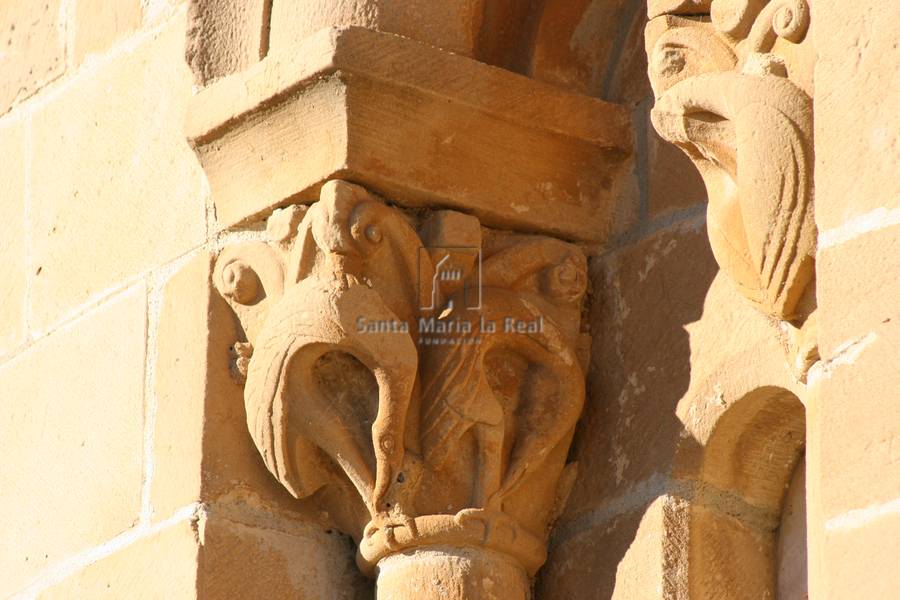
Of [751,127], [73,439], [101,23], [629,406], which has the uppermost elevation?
[751,127]

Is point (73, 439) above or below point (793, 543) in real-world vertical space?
below

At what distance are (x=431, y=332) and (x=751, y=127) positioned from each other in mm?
555

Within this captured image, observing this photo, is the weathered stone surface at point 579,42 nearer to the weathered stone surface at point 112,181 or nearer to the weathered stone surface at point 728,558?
the weathered stone surface at point 112,181

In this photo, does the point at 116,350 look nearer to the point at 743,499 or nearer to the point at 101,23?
the point at 101,23

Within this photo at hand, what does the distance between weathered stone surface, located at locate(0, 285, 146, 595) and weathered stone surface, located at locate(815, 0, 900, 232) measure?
3.55ft

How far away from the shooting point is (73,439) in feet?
9.39

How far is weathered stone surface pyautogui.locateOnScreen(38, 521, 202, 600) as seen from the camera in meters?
2.58

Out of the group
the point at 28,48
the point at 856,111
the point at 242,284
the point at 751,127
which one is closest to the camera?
the point at 856,111

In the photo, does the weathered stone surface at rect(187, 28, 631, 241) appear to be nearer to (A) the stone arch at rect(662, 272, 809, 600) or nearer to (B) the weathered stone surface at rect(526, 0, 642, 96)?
(B) the weathered stone surface at rect(526, 0, 642, 96)

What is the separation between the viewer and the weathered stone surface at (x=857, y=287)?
1.89 metres

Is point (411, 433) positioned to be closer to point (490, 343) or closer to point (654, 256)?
point (490, 343)

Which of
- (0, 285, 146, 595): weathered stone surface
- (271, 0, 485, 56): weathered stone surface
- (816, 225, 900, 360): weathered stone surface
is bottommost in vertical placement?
(0, 285, 146, 595): weathered stone surface

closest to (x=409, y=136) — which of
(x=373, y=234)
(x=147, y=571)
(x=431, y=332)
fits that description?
(x=373, y=234)

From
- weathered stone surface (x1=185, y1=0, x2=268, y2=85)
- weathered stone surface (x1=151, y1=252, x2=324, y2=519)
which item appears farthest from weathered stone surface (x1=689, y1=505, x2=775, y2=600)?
weathered stone surface (x1=185, y1=0, x2=268, y2=85)
